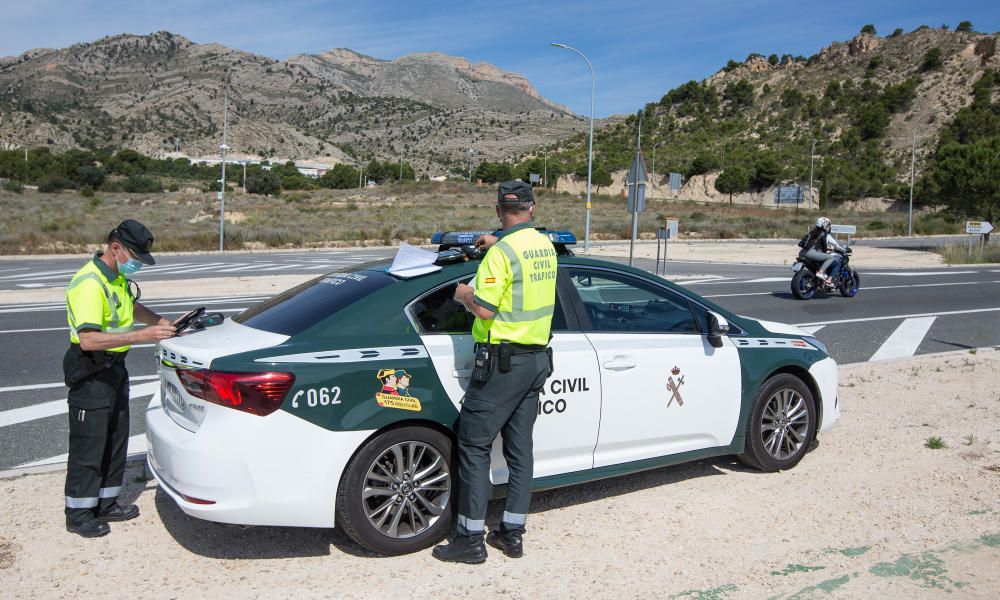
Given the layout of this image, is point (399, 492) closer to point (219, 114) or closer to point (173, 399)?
point (173, 399)

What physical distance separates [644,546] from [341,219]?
176ft

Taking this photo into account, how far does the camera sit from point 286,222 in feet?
170

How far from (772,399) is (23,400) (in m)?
6.61

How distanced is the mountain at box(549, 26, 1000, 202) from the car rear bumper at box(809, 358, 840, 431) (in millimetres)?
75077

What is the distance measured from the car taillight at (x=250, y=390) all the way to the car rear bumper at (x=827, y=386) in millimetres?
3650

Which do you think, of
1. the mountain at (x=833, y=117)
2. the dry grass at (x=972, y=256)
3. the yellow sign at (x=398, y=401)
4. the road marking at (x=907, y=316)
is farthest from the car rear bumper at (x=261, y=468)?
the mountain at (x=833, y=117)

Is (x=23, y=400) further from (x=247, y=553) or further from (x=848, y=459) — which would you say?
(x=848, y=459)

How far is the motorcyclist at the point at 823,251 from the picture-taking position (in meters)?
15.8

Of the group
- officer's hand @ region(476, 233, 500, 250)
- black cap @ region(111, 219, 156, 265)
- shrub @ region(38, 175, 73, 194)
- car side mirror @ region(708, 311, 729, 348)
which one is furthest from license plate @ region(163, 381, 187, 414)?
shrub @ region(38, 175, 73, 194)

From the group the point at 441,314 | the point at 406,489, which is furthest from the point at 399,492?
the point at 441,314

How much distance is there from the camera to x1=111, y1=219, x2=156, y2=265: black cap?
13.9ft

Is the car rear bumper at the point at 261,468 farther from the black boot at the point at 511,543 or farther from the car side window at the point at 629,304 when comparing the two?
the car side window at the point at 629,304

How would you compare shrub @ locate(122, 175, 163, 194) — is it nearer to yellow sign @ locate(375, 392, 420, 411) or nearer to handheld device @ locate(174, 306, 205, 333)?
handheld device @ locate(174, 306, 205, 333)

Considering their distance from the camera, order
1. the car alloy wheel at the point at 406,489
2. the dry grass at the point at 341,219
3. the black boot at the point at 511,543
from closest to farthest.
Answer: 1. the car alloy wheel at the point at 406,489
2. the black boot at the point at 511,543
3. the dry grass at the point at 341,219
